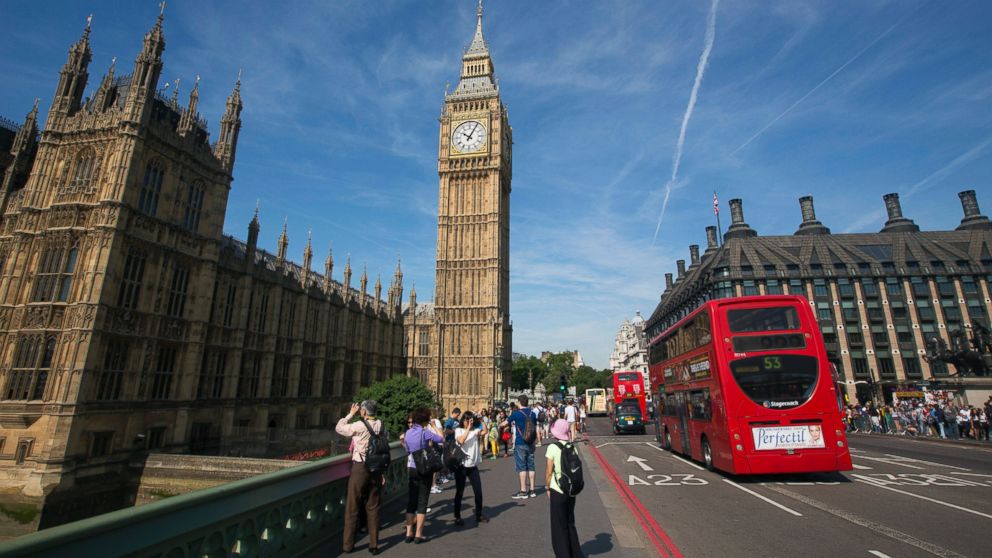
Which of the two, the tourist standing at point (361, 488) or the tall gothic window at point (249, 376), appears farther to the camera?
the tall gothic window at point (249, 376)

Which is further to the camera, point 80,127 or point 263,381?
point 263,381

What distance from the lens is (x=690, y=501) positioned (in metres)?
10.7

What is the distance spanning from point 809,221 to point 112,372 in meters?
89.6

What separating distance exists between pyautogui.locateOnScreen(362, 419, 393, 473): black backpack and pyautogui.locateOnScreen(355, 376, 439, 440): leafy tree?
28.5 meters

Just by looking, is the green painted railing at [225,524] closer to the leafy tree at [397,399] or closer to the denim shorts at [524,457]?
the denim shorts at [524,457]

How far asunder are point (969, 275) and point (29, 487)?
93.7 meters

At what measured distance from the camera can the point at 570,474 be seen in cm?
612

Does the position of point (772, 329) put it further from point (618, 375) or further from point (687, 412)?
point (618, 375)

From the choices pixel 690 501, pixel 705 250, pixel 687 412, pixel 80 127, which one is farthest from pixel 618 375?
pixel 705 250

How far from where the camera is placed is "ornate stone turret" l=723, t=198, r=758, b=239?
77.3 m

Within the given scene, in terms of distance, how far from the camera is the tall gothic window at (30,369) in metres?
20.5

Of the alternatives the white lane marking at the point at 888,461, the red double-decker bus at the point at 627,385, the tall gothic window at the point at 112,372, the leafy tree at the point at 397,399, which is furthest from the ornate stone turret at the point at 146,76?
the red double-decker bus at the point at 627,385

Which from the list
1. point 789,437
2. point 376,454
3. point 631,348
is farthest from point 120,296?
point 631,348

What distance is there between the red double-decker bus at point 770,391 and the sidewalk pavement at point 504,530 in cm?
403
